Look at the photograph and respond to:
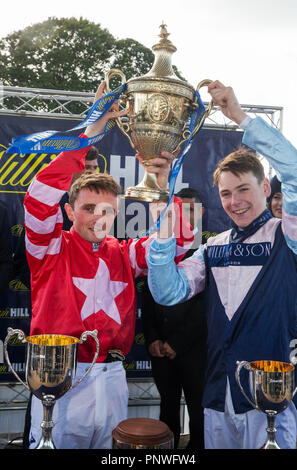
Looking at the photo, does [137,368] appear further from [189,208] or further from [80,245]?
[80,245]

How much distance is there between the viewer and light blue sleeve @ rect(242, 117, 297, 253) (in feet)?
5.13

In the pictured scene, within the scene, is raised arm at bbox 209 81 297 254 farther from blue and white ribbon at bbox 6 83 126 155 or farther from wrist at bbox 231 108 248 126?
blue and white ribbon at bbox 6 83 126 155

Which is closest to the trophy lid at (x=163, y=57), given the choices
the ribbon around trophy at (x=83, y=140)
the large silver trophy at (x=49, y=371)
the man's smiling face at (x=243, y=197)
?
the ribbon around trophy at (x=83, y=140)

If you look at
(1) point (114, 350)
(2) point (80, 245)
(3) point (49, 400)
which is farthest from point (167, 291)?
(3) point (49, 400)

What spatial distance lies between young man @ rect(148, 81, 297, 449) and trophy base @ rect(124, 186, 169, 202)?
0.29 metres

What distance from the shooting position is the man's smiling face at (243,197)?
192 centimetres

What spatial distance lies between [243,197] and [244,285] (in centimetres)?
39

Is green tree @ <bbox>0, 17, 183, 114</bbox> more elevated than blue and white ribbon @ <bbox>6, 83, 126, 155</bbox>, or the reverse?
green tree @ <bbox>0, 17, 183, 114</bbox>

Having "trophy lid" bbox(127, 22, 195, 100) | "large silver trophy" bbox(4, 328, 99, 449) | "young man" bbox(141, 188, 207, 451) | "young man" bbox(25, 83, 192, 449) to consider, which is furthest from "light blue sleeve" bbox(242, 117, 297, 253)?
"young man" bbox(141, 188, 207, 451)

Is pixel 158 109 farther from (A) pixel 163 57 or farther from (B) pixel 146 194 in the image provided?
(B) pixel 146 194

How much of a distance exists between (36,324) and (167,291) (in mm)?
640

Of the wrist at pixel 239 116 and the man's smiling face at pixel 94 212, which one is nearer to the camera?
the wrist at pixel 239 116

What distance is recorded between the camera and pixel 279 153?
1.57 metres

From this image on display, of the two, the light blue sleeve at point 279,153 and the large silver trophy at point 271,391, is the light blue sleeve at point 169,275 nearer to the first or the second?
the light blue sleeve at point 279,153
